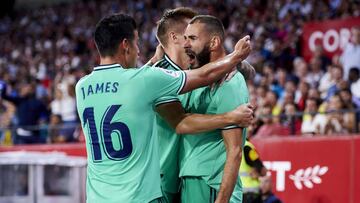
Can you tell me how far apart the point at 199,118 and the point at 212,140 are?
25 cm

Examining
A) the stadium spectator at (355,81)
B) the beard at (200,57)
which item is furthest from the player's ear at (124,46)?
the stadium spectator at (355,81)

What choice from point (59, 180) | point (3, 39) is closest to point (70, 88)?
point (59, 180)

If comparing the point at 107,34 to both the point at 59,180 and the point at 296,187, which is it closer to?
the point at 296,187

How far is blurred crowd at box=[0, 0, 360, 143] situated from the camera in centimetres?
1120

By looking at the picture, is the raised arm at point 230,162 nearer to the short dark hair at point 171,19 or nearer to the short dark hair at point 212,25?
the short dark hair at point 212,25

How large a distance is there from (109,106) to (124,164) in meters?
0.36

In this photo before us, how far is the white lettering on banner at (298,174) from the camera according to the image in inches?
396

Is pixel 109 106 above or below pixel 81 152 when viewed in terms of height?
above

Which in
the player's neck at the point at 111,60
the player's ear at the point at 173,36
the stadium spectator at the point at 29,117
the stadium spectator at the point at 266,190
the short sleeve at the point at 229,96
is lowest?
the stadium spectator at the point at 266,190

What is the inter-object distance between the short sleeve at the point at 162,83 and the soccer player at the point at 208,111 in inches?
12.1

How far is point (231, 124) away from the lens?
5.00 meters

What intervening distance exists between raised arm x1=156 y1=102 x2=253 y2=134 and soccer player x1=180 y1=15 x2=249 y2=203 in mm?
116

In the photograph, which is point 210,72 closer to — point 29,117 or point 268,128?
point 268,128

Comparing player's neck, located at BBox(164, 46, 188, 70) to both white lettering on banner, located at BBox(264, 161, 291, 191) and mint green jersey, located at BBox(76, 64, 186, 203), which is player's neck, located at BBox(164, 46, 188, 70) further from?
white lettering on banner, located at BBox(264, 161, 291, 191)
